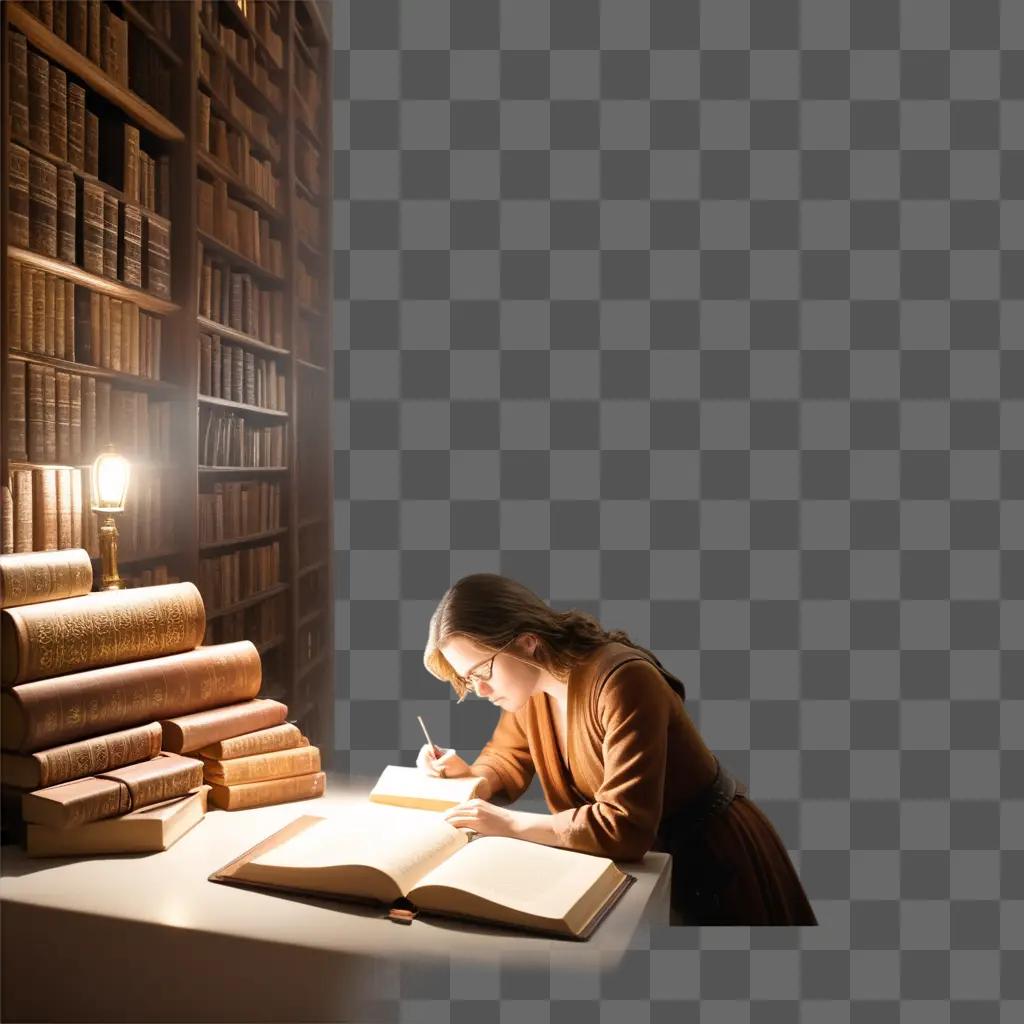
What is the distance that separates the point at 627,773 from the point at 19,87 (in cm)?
196

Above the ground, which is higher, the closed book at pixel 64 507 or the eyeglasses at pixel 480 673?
the closed book at pixel 64 507

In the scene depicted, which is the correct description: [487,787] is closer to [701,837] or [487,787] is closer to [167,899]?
[701,837]

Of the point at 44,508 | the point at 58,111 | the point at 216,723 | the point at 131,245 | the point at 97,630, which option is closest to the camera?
the point at 97,630

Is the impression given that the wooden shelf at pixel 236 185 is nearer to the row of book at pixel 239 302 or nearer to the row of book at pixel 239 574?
the row of book at pixel 239 302

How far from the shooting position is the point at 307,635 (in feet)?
15.8

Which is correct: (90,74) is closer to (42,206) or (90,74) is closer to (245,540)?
(42,206)

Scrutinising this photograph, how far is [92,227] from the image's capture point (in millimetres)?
2557

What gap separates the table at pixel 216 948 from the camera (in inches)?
49.4

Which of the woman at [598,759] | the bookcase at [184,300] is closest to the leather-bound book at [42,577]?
the bookcase at [184,300]

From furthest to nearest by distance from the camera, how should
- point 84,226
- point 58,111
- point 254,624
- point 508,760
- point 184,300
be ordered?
point 254,624
point 184,300
point 84,226
point 58,111
point 508,760

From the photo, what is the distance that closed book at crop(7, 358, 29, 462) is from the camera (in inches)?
87.4

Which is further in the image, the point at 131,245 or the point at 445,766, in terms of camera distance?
the point at 131,245

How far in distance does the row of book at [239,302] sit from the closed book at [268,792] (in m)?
1.81

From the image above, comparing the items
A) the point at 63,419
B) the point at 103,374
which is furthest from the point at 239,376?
the point at 63,419
